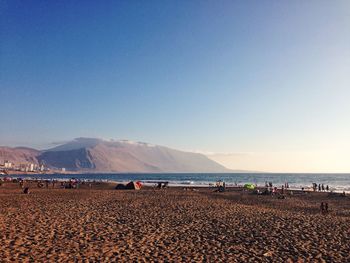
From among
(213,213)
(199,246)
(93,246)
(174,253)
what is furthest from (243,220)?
(93,246)

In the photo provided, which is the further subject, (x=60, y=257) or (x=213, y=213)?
(x=213, y=213)

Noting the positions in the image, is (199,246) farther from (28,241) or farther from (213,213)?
(213,213)

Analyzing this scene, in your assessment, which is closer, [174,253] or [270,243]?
[174,253]

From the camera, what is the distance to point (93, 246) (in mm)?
12555

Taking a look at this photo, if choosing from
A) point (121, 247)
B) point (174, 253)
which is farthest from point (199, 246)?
point (121, 247)

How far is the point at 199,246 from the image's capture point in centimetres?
1308

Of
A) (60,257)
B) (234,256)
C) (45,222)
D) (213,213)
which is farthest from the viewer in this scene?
(213,213)

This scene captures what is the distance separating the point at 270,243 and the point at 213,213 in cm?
957

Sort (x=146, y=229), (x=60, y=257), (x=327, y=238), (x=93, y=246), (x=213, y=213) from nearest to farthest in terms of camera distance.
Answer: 1. (x=60, y=257)
2. (x=93, y=246)
3. (x=327, y=238)
4. (x=146, y=229)
5. (x=213, y=213)

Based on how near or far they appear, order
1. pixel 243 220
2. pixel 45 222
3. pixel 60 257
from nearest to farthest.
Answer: pixel 60 257 → pixel 45 222 → pixel 243 220

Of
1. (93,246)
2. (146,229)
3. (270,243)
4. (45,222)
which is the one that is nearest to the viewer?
(93,246)

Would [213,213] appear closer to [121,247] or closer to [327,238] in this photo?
[327,238]

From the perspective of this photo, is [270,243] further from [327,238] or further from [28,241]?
[28,241]

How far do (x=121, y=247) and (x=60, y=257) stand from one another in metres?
2.53
